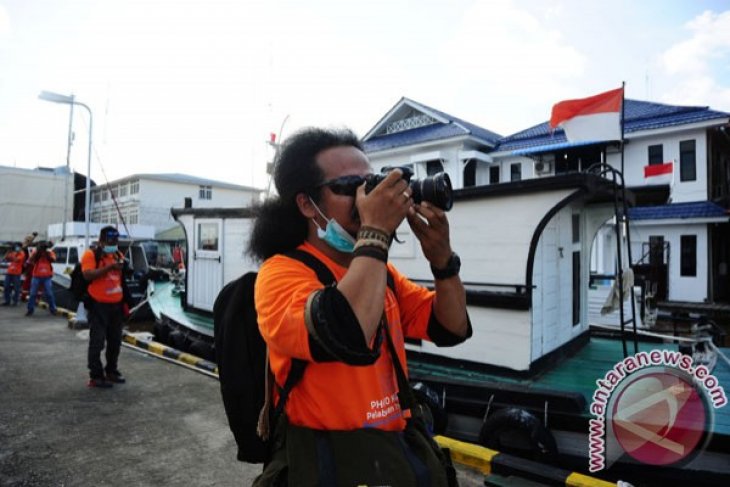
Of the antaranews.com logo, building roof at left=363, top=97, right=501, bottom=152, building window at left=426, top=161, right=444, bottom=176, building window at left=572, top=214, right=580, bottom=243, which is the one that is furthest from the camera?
building window at left=426, top=161, right=444, bottom=176

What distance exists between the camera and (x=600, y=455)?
13.0 feet

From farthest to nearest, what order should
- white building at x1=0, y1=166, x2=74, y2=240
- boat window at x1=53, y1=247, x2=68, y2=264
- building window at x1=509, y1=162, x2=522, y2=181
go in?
white building at x1=0, y1=166, x2=74, y2=240 → building window at x1=509, y1=162, x2=522, y2=181 → boat window at x1=53, y1=247, x2=68, y2=264

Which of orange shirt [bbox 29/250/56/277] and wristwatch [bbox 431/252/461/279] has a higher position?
wristwatch [bbox 431/252/461/279]

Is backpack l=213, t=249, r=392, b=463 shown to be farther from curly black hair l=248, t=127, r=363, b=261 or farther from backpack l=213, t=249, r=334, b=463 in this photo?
curly black hair l=248, t=127, r=363, b=261

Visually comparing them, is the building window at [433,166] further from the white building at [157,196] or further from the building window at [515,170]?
the white building at [157,196]

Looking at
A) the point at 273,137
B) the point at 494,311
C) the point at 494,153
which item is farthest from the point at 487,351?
the point at 494,153

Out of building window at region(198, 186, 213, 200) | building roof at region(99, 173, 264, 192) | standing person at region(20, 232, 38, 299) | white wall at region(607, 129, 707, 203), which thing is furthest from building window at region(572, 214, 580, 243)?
building window at region(198, 186, 213, 200)

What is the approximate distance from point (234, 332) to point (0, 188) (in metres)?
49.8

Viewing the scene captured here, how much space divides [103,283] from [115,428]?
1930 mm

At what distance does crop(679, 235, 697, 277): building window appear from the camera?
17953 mm

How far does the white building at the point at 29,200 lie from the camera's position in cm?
3978

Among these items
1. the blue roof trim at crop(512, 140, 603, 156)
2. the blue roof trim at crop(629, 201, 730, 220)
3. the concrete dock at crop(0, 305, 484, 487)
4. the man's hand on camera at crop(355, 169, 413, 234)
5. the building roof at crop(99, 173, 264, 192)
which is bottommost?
the concrete dock at crop(0, 305, 484, 487)

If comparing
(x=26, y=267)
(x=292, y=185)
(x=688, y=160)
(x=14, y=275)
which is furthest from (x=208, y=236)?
(x=688, y=160)

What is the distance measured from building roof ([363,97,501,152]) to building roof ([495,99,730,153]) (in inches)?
46.4
